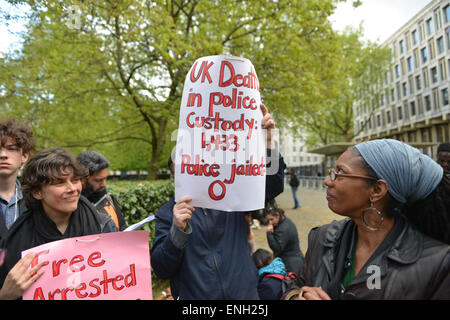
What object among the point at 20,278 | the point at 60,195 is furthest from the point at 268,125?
the point at 20,278

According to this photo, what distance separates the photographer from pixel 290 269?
2291 millimetres

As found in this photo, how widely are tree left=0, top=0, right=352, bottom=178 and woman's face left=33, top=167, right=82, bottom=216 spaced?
4.87m

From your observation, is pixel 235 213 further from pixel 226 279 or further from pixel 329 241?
pixel 329 241

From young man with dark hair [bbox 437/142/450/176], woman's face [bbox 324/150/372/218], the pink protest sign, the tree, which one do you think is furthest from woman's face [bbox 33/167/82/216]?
the tree

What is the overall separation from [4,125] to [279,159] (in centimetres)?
185

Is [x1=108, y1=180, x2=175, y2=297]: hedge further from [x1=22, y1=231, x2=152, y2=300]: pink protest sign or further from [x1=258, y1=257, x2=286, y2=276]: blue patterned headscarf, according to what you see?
[x1=22, y1=231, x2=152, y2=300]: pink protest sign

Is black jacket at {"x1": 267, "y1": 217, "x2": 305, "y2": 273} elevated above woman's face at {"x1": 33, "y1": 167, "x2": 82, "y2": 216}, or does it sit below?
below

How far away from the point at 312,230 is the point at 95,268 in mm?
1106

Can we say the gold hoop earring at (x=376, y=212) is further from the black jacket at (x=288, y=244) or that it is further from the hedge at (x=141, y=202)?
the hedge at (x=141, y=202)

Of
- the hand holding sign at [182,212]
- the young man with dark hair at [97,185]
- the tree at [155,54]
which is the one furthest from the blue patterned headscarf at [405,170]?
the tree at [155,54]

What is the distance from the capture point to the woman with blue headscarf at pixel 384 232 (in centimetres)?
106

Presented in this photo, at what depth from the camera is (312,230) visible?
1470 mm

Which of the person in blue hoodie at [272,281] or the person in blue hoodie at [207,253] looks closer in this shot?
the person in blue hoodie at [207,253]

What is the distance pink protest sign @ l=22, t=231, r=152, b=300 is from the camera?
1296mm
